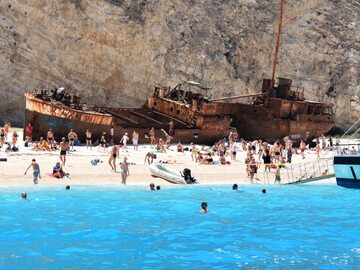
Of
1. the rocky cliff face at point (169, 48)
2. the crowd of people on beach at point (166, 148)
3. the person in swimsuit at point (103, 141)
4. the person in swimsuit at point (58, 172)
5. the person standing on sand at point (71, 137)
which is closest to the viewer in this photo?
the person in swimsuit at point (58, 172)

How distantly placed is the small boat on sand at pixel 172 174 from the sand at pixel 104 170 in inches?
8.7

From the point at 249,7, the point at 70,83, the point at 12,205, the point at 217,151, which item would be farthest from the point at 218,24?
the point at 12,205

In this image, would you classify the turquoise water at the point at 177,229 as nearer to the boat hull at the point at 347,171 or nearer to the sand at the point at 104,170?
the boat hull at the point at 347,171

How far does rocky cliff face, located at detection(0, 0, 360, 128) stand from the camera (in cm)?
4109

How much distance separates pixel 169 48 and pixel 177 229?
31.4 meters

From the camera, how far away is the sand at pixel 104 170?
21797mm

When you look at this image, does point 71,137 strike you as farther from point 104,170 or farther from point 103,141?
point 104,170

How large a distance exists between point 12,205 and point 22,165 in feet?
21.6

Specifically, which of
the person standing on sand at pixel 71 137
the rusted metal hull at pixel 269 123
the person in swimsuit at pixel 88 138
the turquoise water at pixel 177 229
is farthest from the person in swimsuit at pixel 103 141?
the turquoise water at pixel 177 229

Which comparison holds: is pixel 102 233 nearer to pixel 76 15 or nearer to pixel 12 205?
pixel 12 205

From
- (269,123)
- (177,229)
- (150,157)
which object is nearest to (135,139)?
(150,157)

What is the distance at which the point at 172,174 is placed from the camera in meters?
23.0

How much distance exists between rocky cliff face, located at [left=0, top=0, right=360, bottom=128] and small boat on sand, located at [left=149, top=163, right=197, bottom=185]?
1978 cm

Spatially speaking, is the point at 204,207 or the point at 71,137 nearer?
the point at 204,207
